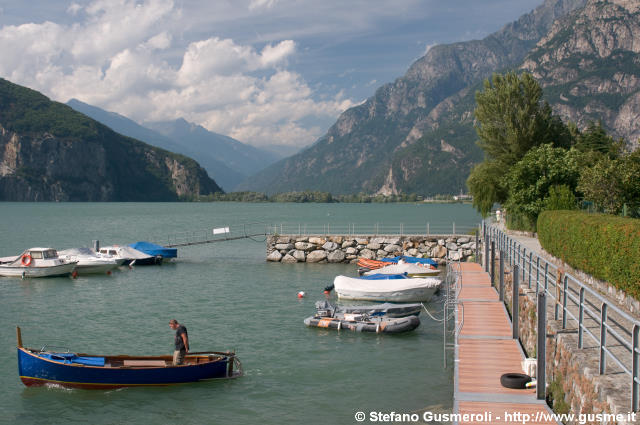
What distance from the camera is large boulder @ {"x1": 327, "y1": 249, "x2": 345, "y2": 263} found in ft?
141

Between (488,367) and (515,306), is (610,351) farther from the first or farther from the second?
(515,306)

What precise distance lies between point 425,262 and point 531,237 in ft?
24.0

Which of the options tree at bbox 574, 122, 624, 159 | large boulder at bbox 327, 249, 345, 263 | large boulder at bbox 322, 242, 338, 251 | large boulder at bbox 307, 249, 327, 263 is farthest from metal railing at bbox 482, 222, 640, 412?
tree at bbox 574, 122, 624, 159

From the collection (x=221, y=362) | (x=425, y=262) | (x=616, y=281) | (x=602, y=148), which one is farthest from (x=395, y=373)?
(x=602, y=148)

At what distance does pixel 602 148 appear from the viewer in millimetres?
59250

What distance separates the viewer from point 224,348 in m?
19.3

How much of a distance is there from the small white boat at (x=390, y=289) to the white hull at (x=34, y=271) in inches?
788

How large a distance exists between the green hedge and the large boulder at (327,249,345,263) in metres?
22.1

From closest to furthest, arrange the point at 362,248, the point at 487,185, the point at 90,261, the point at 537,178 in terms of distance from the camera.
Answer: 1. the point at 537,178
2. the point at 90,261
3. the point at 362,248
4. the point at 487,185

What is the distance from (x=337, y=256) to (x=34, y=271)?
2130 centimetres

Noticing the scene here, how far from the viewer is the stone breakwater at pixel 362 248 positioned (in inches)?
1634

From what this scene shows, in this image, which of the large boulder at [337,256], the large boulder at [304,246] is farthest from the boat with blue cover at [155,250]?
the large boulder at [337,256]

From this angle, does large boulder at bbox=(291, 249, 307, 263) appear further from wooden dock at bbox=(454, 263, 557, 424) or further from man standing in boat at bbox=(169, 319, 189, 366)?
man standing in boat at bbox=(169, 319, 189, 366)

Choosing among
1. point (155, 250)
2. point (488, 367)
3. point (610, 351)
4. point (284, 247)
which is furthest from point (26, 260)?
point (610, 351)
